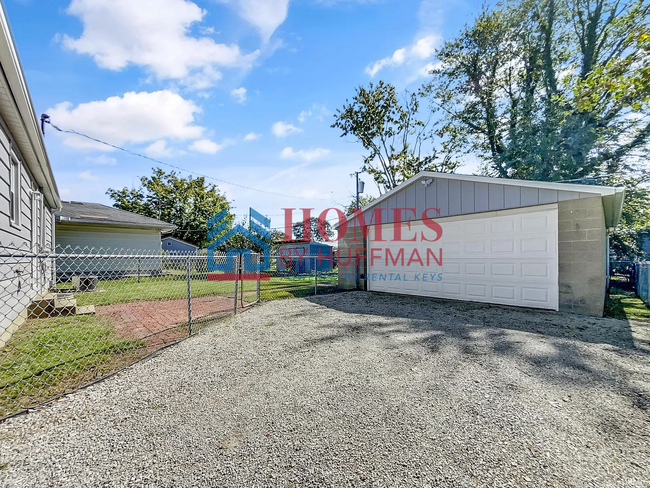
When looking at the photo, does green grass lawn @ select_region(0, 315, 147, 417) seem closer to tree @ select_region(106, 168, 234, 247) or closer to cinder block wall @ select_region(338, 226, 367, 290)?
cinder block wall @ select_region(338, 226, 367, 290)

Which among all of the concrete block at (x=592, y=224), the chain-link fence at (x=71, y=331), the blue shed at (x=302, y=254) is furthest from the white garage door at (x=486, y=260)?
the blue shed at (x=302, y=254)

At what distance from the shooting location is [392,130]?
18.2m

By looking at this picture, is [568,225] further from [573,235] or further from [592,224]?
[592,224]

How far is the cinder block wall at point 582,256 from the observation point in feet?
16.4

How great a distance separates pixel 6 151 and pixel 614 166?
18346 millimetres

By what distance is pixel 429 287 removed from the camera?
24.4 feet

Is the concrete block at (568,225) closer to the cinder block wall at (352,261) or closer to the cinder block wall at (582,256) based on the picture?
the cinder block wall at (582,256)

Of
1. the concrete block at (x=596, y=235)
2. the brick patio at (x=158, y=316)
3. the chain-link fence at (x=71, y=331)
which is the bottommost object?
the brick patio at (x=158, y=316)

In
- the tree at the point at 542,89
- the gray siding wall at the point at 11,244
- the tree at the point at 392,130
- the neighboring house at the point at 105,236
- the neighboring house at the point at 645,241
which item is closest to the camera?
the gray siding wall at the point at 11,244

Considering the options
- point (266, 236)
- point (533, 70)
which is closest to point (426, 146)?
point (533, 70)

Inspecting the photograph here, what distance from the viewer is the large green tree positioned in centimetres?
1117

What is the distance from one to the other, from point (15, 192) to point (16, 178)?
30 cm

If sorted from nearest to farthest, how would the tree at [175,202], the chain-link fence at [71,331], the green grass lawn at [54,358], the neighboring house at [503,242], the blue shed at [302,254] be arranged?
1. the green grass lawn at [54,358]
2. the chain-link fence at [71,331]
3. the neighboring house at [503,242]
4. the blue shed at [302,254]
5. the tree at [175,202]

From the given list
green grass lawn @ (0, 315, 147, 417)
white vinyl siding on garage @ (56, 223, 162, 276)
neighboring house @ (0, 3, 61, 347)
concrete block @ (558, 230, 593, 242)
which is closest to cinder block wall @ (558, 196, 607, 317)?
concrete block @ (558, 230, 593, 242)
